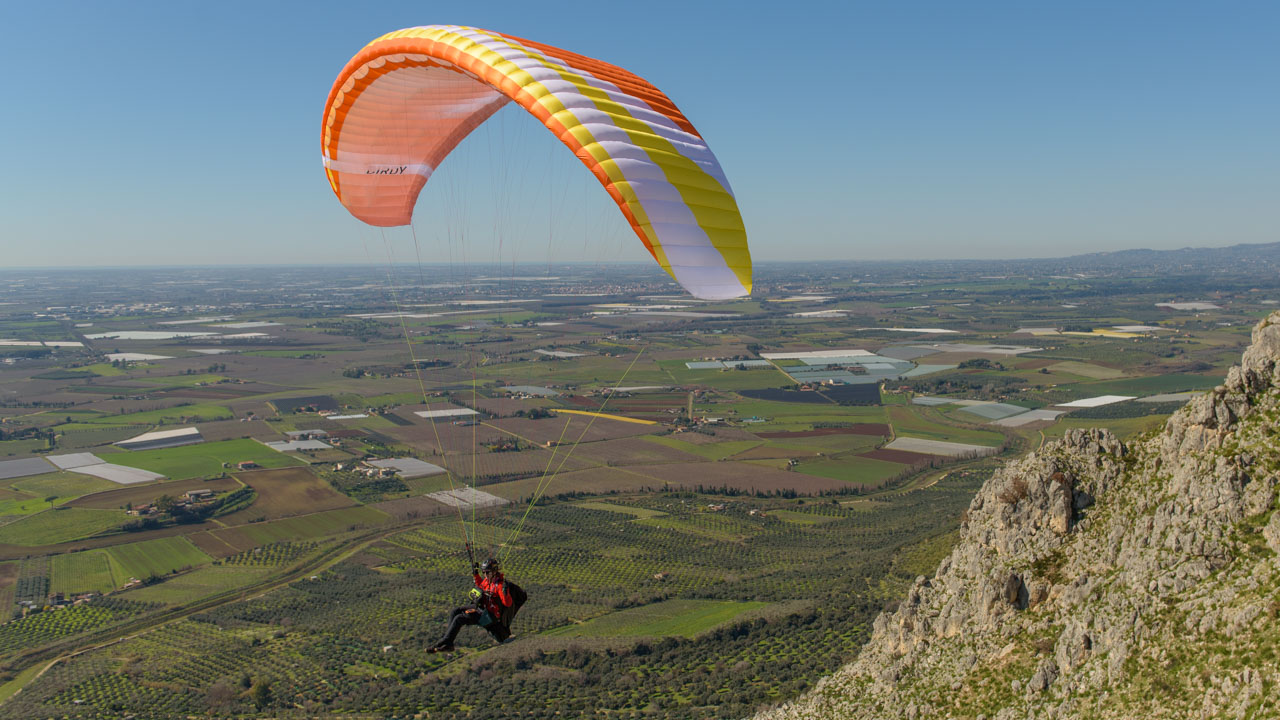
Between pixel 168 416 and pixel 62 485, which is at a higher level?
pixel 168 416

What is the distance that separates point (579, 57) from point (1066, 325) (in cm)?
19330

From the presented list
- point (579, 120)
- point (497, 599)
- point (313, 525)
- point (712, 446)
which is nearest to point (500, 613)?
point (497, 599)

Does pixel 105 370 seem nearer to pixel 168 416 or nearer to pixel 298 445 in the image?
pixel 168 416

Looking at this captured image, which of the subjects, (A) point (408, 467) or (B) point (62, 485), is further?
(A) point (408, 467)

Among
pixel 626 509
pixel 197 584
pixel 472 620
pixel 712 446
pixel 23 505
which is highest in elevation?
pixel 472 620

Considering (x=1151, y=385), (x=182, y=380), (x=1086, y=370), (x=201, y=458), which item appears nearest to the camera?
(x=201, y=458)

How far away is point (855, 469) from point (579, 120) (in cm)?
6709

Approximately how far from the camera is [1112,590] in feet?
67.7

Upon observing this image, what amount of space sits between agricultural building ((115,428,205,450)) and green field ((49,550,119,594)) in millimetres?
34242

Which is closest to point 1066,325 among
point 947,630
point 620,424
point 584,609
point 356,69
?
point 620,424

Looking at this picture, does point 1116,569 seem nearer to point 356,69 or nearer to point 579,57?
point 579,57

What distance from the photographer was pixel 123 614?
46812 mm

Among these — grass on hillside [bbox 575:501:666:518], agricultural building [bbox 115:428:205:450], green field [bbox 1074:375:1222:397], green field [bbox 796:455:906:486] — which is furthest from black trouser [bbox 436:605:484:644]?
green field [bbox 1074:375:1222:397]

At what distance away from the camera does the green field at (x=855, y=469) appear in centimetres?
7350
